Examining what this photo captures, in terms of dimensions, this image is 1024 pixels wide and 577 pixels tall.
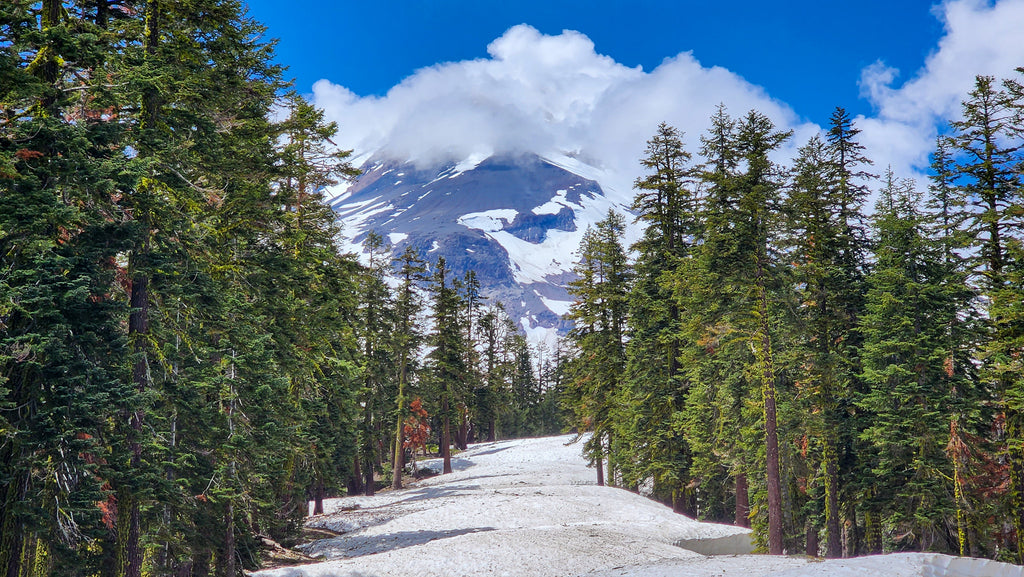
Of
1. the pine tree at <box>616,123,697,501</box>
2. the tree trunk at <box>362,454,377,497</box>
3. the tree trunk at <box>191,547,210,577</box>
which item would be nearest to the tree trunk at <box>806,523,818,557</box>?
the pine tree at <box>616,123,697,501</box>

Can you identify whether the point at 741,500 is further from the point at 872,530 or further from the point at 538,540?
the point at 538,540

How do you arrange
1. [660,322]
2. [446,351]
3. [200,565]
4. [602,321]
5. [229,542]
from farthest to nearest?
[446,351] < [602,321] < [660,322] < [200,565] < [229,542]

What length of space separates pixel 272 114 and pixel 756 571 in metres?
18.3

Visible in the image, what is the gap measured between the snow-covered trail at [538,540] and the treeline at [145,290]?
4.78m

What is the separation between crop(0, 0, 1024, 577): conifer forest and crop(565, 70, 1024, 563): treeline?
116 millimetres

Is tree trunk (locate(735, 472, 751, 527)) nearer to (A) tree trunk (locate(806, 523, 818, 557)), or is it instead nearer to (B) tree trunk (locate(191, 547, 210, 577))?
(A) tree trunk (locate(806, 523, 818, 557))

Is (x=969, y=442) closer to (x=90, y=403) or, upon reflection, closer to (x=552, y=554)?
(x=552, y=554)

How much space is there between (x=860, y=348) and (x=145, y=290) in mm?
23237

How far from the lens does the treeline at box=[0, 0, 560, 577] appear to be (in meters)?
10.2

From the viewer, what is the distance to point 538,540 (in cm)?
2128

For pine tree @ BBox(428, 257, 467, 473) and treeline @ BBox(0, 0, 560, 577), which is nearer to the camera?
treeline @ BBox(0, 0, 560, 577)

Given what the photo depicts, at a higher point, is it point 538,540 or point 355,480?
point 538,540

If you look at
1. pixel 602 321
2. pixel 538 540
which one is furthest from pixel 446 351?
pixel 538 540

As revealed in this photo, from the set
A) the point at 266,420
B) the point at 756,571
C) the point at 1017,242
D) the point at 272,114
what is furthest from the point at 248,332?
the point at 1017,242
